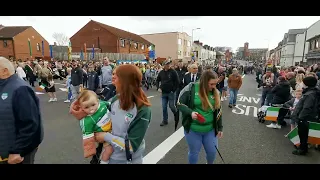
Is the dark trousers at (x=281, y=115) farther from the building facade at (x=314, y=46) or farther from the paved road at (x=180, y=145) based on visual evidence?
the building facade at (x=314, y=46)

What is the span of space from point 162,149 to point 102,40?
3942 centimetres

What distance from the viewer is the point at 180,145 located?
4.51m

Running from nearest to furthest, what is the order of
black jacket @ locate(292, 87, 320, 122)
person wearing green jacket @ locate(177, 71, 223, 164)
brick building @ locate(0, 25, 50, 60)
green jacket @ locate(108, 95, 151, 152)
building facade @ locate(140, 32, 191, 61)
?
green jacket @ locate(108, 95, 151, 152) < person wearing green jacket @ locate(177, 71, 223, 164) < black jacket @ locate(292, 87, 320, 122) < brick building @ locate(0, 25, 50, 60) < building facade @ locate(140, 32, 191, 61)

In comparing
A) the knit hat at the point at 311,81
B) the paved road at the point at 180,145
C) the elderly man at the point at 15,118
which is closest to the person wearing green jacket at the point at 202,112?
the paved road at the point at 180,145

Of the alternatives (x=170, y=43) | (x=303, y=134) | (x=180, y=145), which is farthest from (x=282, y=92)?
(x=170, y=43)

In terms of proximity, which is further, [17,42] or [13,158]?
[17,42]

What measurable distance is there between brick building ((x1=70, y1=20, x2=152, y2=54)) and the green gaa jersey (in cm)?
3866

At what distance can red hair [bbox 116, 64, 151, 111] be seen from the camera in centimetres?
175

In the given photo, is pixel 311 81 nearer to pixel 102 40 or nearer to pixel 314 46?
pixel 314 46

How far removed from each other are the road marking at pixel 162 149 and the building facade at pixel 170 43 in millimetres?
46686

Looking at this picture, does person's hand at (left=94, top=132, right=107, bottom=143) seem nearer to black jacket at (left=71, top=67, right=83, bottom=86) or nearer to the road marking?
the road marking

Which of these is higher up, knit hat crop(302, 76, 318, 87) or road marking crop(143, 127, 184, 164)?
knit hat crop(302, 76, 318, 87)

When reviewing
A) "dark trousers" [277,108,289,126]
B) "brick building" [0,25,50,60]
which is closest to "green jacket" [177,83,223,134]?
"dark trousers" [277,108,289,126]
